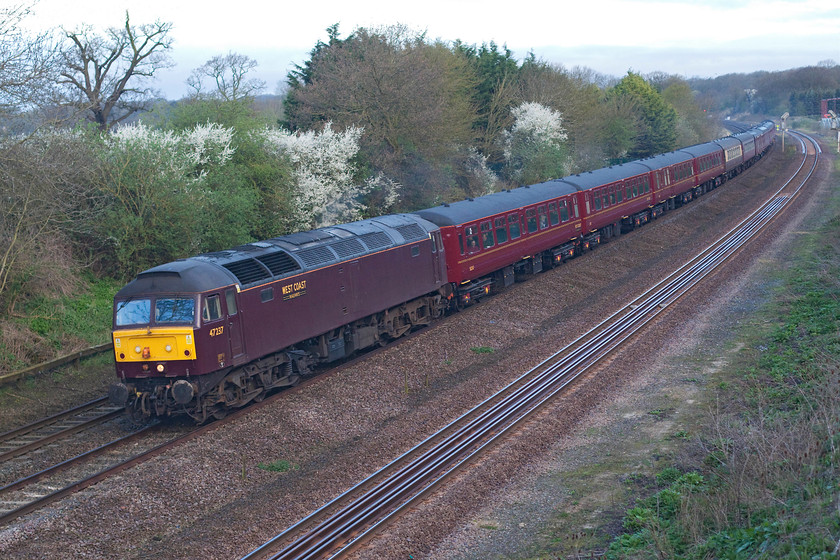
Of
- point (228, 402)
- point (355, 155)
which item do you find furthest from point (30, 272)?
point (355, 155)

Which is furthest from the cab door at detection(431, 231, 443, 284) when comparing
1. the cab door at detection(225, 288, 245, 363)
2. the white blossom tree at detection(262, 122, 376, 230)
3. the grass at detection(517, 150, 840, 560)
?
the white blossom tree at detection(262, 122, 376, 230)

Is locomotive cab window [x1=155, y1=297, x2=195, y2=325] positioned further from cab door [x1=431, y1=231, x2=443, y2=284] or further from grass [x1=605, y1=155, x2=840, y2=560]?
cab door [x1=431, y1=231, x2=443, y2=284]

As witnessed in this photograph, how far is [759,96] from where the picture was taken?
17750 cm

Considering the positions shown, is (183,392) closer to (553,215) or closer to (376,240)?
→ (376,240)

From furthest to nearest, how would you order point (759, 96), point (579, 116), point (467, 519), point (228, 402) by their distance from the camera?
point (759, 96)
point (579, 116)
point (228, 402)
point (467, 519)

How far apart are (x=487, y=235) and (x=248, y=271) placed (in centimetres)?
1152

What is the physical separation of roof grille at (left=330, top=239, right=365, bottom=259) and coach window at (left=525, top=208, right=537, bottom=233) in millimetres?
10545

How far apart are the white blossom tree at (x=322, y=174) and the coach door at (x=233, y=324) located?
17.5 meters

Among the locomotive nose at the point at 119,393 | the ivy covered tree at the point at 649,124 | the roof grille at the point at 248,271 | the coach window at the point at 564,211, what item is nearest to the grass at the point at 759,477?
the roof grille at the point at 248,271

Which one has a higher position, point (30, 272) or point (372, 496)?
point (30, 272)

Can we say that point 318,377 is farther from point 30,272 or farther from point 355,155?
point 355,155

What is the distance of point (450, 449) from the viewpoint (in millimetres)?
13820

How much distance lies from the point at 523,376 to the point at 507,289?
10097mm

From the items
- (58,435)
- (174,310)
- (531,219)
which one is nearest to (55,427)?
(58,435)
